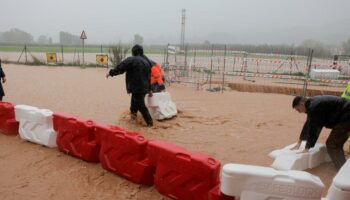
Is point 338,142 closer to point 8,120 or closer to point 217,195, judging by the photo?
point 217,195

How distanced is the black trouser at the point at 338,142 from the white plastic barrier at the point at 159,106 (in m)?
4.21

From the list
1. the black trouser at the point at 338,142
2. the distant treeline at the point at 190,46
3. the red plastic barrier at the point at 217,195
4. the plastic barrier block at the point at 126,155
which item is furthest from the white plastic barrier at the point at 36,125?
the distant treeline at the point at 190,46

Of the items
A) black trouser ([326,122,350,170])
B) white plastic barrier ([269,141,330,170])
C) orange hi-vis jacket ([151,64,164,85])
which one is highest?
orange hi-vis jacket ([151,64,164,85])

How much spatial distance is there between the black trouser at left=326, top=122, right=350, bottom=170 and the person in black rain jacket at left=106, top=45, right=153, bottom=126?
4.05 m

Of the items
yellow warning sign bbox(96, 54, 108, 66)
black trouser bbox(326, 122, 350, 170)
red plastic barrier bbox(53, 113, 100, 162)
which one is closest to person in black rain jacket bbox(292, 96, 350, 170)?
black trouser bbox(326, 122, 350, 170)

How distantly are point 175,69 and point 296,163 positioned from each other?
12.3m

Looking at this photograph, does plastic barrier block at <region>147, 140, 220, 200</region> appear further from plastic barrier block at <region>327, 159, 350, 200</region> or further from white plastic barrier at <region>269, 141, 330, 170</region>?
white plastic barrier at <region>269, 141, 330, 170</region>

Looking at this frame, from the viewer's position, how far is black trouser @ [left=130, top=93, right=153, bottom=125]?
Result: 737 centimetres

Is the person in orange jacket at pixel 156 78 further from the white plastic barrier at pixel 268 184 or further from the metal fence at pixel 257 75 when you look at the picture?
the metal fence at pixel 257 75

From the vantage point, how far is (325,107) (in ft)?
15.8

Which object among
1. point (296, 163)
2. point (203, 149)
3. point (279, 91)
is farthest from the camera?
point (279, 91)

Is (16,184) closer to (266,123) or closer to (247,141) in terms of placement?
(247,141)

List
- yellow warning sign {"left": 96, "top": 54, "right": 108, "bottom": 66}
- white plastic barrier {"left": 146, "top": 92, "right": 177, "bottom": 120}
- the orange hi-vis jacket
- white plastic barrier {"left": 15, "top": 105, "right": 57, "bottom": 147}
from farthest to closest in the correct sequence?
yellow warning sign {"left": 96, "top": 54, "right": 108, "bottom": 66} < the orange hi-vis jacket < white plastic barrier {"left": 146, "top": 92, "right": 177, "bottom": 120} < white plastic barrier {"left": 15, "top": 105, "right": 57, "bottom": 147}

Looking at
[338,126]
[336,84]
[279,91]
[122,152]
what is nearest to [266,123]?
[338,126]
